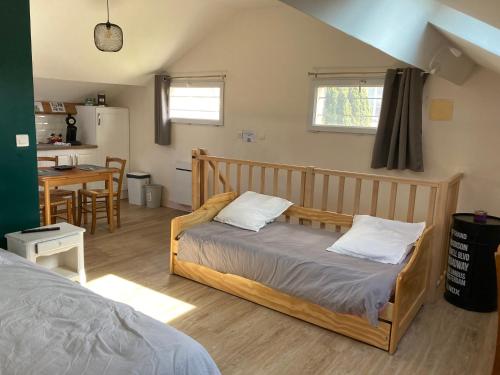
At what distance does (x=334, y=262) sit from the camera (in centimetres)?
302

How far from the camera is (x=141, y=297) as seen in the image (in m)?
3.37

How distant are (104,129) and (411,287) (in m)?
4.94

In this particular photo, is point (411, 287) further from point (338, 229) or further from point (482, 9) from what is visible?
point (482, 9)

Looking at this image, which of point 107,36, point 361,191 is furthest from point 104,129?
point 361,191

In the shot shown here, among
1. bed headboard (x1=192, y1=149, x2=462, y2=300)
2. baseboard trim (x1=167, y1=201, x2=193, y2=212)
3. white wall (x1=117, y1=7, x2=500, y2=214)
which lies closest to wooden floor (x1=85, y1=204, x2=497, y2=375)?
bed headboard (x1=192, y1=149, x2=462, y2=300)

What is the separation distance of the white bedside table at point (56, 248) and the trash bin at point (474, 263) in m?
2.97

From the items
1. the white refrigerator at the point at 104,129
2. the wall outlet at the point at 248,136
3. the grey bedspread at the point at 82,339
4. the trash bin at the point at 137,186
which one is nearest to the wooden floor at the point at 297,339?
the grey bedspread at the point at 82,339

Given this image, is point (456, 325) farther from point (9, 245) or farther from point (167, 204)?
point (167, 204)

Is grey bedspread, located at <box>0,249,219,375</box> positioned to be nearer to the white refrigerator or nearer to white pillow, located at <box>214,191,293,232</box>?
white pillow, located at <box>214,191,293,232</box>

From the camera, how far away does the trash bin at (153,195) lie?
20.8 ft

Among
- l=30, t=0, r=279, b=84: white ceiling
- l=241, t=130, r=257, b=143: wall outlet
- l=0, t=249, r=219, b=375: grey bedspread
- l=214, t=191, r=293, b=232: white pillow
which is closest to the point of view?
l=0, t=249, r=219, b=375: grey bedspread

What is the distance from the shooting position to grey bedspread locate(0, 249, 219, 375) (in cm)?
160

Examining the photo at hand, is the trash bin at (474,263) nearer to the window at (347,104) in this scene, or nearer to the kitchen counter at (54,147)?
the window at (347,104)

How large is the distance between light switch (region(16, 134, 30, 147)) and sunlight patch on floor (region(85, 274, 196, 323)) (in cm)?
125
